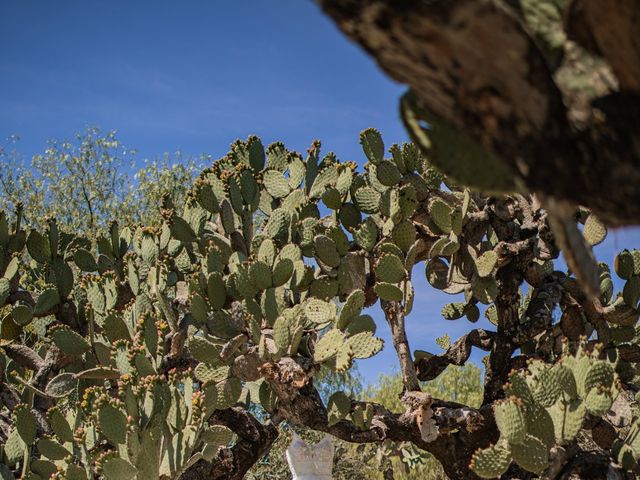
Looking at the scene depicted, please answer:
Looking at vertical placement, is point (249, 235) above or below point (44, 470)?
above

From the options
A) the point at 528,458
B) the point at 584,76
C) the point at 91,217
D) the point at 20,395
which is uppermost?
the point at 91,217

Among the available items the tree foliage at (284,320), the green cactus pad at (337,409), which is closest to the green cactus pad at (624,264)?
the tree foliage at (284,320)

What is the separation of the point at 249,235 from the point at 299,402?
122cm

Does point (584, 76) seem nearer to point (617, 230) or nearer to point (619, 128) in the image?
point (619, 128)

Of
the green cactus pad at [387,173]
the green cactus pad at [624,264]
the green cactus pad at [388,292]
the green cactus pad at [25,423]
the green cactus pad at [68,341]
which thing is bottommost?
the green cactus pad at [25,423]

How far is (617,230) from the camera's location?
5.84ft

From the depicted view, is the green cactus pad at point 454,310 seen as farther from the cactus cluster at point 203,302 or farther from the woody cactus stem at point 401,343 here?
the woody cactus stem at point 401,343

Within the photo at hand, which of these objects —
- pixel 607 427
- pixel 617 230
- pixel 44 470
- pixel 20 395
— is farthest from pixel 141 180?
pixel 617 230

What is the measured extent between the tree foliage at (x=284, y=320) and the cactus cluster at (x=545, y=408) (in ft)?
0.14

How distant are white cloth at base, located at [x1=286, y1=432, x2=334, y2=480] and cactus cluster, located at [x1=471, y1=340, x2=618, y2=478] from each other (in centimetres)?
268

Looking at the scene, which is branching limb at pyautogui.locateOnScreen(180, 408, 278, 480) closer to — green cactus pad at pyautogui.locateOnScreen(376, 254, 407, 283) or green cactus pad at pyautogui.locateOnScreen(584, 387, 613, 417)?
green cactus pad at pyautogui.locateOnScreen(376, 254, 407, 283)

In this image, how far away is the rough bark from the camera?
1492mm

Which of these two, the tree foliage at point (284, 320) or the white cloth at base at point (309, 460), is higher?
the tree foliage at point (284, 320)

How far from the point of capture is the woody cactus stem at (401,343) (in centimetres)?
546
